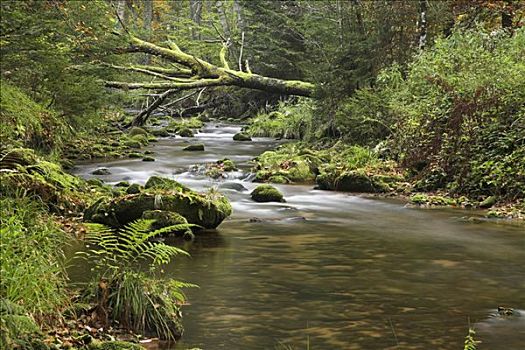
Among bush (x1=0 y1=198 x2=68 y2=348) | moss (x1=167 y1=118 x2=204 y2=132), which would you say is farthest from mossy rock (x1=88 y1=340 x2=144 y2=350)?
moss (x1=167 y1=118 x2=204 y2=132)

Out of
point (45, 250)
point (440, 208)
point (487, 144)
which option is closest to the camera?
point (45, 250)

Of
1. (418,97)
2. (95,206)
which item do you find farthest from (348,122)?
(95,206)

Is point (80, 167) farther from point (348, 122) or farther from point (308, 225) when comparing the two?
point (308, 225)

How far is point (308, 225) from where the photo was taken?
38.5 feet

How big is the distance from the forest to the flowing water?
4 centimetres

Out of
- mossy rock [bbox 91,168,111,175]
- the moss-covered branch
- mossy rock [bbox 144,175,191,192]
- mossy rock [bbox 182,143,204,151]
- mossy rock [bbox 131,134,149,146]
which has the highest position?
the moss-covered branch

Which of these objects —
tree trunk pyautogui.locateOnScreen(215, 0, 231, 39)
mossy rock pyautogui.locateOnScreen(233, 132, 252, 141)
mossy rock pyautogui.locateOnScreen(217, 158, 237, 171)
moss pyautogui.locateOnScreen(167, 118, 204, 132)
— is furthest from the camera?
tree trunk pyautogui.locateOnScreen(215, 0, 231, 39)

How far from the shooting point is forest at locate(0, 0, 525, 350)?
5.75 m

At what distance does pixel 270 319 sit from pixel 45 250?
2113 millimetres

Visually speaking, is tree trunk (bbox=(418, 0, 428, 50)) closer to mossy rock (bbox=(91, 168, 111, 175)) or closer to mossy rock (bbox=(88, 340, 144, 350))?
mossy rock (bbox=(91, 168, 111, 175))

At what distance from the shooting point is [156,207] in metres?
10.5

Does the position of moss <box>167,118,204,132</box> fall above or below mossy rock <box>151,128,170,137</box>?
above

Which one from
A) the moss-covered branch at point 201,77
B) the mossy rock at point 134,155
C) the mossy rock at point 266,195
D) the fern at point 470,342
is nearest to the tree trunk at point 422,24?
the moss-covered branch at point 201,77

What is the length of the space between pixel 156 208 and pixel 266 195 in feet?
13.8
